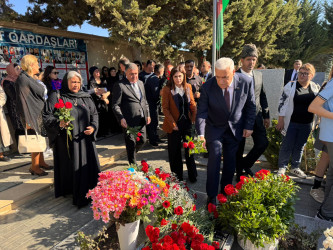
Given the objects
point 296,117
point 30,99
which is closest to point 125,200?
point 30,99

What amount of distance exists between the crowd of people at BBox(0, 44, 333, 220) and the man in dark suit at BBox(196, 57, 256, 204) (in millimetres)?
13

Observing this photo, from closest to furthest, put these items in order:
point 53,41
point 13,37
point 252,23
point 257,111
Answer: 1. point 257,111
2. point 13,37
3. point 53,41
4. point 252,23

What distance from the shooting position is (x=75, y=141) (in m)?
3.51

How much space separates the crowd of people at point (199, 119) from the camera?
3129 mm

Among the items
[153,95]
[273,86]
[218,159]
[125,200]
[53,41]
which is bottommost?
[125,200]

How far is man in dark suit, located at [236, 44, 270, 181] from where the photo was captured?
3.62 metres

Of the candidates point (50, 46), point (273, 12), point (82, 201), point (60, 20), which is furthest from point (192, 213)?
point (273, 12)

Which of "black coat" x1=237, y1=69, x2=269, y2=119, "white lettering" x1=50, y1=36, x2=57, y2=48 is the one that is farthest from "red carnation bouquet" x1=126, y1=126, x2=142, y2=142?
"white lettering" x1=50, y1=36, x2=57, y2=48

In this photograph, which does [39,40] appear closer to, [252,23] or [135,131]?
[135,131]

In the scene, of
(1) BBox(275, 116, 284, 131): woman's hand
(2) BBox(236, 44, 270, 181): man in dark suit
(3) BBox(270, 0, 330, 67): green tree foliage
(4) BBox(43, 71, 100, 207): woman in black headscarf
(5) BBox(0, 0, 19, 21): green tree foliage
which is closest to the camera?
(4) BBox(43, 71, 100, 207): woman in black headscarf

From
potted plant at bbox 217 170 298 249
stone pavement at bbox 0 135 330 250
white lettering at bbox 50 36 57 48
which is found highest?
white lettering at bbox 50 36 57 48

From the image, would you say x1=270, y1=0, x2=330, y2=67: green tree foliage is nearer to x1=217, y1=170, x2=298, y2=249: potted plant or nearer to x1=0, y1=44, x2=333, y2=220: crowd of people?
x1=0, y1=44, x2=333, y2=220: crowd of people

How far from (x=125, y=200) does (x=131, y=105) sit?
226 cm

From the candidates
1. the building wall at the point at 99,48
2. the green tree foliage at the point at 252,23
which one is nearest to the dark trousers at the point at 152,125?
the building wall at the point at 99,48
